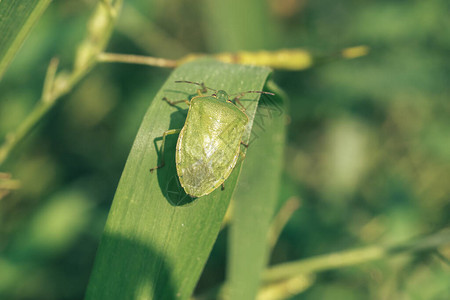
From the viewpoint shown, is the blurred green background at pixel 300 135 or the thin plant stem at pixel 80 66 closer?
the thin plant stem at pixel 80 66

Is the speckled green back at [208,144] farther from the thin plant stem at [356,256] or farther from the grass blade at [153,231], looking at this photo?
the thin plant stem at [356,256]

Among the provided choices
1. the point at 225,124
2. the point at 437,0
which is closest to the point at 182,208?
the point at 225,124

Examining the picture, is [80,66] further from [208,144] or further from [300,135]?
[300,135]

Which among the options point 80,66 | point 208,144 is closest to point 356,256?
point 208,144

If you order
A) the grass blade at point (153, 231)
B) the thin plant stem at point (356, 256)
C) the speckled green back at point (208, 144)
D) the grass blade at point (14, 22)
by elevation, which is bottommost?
the thin plant stem at point (356, 256)

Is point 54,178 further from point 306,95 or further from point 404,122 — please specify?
point 404,122

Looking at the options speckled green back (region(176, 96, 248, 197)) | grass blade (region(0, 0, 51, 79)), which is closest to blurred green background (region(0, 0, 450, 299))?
speckled green back (region(176, 96, 248, 197))

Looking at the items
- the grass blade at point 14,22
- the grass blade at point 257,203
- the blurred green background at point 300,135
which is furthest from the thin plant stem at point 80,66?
the blurred green background at point 300,135
